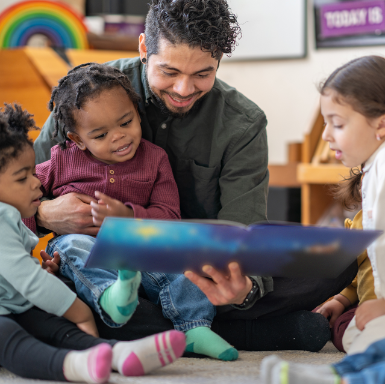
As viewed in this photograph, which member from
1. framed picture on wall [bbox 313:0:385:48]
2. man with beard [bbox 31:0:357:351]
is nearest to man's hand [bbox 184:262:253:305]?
man with beard [bbox 31:0:357:351]

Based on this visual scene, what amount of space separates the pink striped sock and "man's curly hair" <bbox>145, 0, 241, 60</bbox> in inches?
27.2

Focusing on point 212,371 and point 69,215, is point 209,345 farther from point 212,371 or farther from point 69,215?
point 69,215

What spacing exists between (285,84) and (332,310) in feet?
6.55

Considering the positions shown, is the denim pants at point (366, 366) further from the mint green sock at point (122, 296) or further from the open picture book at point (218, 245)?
the mint green sock at point (122, 296)

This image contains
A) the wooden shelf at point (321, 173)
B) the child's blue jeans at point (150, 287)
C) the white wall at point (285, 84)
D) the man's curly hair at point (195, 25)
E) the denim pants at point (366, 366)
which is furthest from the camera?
the white wall at point (285, 84)

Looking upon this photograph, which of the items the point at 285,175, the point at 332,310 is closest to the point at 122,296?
the point at 332,310

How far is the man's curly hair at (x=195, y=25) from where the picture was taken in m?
1.24

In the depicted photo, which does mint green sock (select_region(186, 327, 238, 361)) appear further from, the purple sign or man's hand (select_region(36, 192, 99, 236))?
the purple sign

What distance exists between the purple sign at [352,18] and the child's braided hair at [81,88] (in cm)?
190

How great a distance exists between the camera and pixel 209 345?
1112mm

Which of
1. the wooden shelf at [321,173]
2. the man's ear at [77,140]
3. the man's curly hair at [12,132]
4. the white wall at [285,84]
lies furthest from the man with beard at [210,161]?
the white wall at [285,84]

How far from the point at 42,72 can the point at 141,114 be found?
3.23ft

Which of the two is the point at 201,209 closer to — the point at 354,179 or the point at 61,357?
the point at 354,179

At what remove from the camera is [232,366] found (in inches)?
41.6
